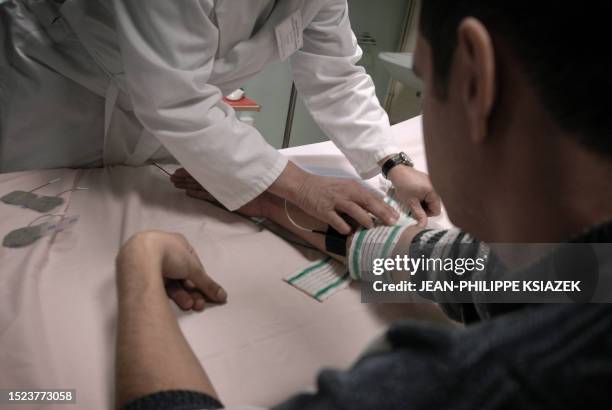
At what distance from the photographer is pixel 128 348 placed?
0.58 metres

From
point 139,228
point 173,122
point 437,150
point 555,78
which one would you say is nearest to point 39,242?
point 139,228

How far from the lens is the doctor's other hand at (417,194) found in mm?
1131

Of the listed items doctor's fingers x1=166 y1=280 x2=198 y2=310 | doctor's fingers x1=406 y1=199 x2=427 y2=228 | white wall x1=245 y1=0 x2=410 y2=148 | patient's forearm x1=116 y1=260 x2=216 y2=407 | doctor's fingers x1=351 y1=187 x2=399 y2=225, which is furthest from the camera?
white wall x1=245 y1=0 x2=410 y2=148

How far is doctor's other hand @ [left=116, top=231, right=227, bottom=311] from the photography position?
2.22 feet

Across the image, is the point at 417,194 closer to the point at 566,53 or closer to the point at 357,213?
the point at 357,213

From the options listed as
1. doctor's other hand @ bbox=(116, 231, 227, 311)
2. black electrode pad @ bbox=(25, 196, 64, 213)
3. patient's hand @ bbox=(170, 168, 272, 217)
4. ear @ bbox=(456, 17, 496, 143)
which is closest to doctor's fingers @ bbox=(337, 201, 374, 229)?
patient's hand @ bbox=(170, 168, 272, 217)

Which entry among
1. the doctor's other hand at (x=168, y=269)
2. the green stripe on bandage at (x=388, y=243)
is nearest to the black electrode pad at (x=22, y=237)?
the doctor's other hand at (x=168, y=269)

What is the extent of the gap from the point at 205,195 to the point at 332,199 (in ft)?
1.20

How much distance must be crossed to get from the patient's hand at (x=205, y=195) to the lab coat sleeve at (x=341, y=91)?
419 millimetres

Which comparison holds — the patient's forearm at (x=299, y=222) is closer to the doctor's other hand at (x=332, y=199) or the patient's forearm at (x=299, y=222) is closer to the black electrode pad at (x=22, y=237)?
the doctor's other hand at (x=332, y=199)

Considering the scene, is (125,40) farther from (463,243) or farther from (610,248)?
(610,248)

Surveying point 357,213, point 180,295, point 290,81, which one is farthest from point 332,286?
point 290,81

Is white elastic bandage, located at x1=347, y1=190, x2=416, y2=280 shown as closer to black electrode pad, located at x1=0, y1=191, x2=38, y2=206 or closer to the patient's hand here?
the patient's hand

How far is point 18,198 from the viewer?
1019mm
